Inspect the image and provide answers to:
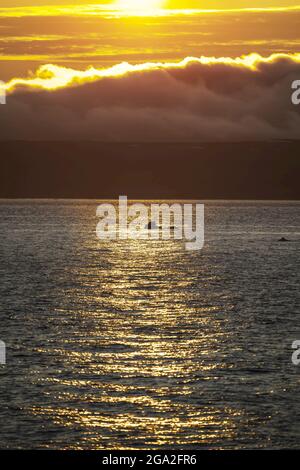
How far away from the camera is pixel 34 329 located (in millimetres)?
87875

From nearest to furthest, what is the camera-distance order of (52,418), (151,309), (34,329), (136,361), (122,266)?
(52,418) → (136,361) → (34,329) → (151,309) → (122,266)

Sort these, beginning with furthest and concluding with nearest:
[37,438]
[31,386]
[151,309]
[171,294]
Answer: [171,294] < [151,309] < [31,386] < [37,438]

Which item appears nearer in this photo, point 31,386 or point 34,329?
point 31,386

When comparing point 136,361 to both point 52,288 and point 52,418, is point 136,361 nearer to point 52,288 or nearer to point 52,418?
point 52,418

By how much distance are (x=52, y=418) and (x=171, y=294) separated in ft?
233

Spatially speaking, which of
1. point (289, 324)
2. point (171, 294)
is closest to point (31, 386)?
point (289, 324)

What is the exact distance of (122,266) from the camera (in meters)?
182

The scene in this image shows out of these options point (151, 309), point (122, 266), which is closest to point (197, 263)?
point (122, 266)

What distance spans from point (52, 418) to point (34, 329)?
32.7m

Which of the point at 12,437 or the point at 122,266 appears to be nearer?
the point at 12,437

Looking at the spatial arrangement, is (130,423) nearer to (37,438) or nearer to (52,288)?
(37,438)
